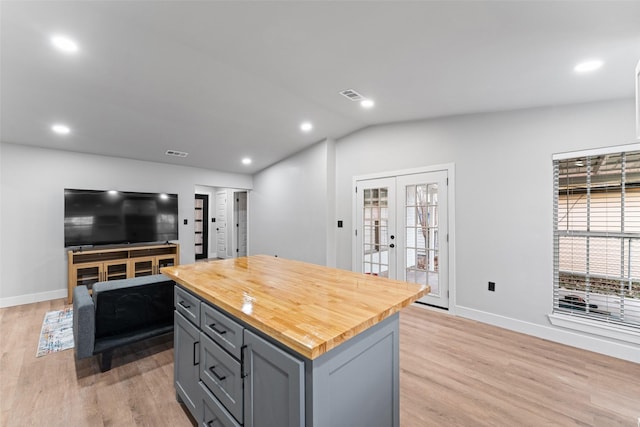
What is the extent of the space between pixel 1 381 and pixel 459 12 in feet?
14.2

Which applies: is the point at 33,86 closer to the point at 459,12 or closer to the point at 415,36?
the point at 415,36

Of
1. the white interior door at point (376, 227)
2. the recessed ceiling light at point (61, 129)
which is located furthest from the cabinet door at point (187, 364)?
the recessed ceiling light at point (61, 129)

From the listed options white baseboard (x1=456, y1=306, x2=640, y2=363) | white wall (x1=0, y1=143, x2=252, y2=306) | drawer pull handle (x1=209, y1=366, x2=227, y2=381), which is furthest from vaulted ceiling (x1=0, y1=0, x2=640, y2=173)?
white baseboard (x1=456, y1=306, x2=640, y2=363)

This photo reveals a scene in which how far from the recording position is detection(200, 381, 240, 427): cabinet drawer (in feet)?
4.38

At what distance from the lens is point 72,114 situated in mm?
3334

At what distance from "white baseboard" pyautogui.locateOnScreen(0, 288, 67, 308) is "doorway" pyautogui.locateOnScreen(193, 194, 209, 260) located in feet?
11.8

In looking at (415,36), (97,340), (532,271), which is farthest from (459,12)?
(97,340)

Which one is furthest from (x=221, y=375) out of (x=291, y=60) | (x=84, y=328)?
(x=291, y=60)

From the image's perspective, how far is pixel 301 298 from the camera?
138cm

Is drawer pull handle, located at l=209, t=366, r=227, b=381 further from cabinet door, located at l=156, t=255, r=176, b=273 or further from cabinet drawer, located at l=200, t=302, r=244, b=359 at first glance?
cabinet door, located at l=156, t=255, r=176, b=273

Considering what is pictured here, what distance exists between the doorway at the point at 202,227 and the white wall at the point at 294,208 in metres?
1.90

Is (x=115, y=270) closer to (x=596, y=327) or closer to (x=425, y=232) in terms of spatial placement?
(x=425, y=232)

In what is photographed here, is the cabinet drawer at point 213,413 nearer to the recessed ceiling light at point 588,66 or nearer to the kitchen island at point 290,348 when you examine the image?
the kitchen island at point 290,348

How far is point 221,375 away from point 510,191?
346 cm
